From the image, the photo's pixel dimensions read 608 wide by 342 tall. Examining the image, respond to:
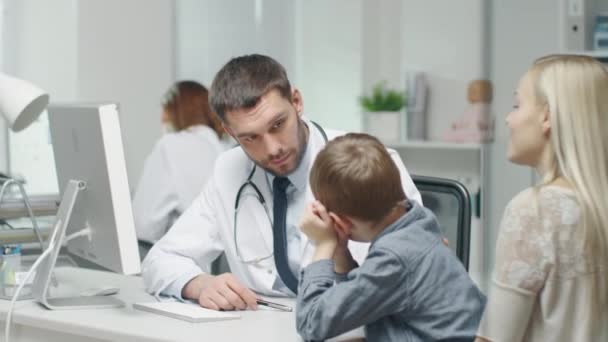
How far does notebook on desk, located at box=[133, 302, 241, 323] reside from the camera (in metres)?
1.56

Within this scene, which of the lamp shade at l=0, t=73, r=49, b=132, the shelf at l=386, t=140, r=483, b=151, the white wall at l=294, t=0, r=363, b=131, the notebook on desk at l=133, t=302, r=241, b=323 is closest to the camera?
the notebook on desk at l=133, t=302, r=241, b=323

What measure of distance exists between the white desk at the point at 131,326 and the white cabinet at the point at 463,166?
5.90ft

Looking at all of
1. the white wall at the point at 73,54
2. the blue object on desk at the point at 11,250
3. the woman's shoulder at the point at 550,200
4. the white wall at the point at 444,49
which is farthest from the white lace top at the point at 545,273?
the white wall at the point at 73,54

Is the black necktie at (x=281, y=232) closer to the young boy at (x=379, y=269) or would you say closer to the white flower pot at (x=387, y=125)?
the young boy at (x=379, y=269)

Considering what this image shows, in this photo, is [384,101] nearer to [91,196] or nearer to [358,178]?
[91,196]

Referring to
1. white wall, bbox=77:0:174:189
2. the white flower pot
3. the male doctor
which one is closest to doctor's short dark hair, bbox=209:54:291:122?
the male doctor

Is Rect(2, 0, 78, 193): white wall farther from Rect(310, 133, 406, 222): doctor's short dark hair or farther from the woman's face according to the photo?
the woman's face

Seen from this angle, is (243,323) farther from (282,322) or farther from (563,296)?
(563,296)

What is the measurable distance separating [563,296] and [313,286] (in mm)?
378

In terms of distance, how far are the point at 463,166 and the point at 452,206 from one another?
69.3 inches

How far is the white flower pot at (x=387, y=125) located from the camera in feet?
12.5

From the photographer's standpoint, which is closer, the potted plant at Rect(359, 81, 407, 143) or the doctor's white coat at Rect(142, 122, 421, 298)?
the doctor's white coat at Rect(142, 122, 421, 298)

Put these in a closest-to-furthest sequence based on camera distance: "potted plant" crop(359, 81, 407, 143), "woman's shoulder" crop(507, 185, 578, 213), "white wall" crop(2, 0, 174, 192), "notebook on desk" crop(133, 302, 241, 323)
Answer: "woman's shoulder" crop(507, 185, 578, 213)
"notebook on desk" crop(133, 302, 241, 323)
"potted plant" crop(359, 81, 407, 143)
"white wall" crop(2, 0, 174, 192)

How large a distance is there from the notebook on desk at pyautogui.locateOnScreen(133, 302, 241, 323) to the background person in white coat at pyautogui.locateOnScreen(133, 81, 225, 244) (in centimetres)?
179
